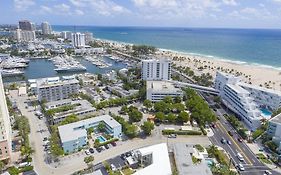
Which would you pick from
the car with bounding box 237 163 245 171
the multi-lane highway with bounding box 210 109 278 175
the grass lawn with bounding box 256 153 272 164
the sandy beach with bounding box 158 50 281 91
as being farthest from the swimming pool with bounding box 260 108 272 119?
the car with bounding box 237 163 245 171

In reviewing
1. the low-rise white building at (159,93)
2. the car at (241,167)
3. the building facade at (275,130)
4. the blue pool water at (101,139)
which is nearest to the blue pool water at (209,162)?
the car at (241,167)

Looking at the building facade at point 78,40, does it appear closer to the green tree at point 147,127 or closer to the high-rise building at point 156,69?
the high-rise building at point 156,69

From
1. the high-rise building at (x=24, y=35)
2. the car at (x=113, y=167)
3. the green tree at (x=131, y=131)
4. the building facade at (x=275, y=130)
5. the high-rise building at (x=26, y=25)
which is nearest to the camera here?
the car at (x=113, y=167)

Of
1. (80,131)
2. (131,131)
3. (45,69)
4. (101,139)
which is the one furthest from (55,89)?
(45,69)

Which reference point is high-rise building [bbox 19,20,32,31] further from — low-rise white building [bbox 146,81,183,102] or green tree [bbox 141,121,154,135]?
green tree [bbox 141,121,154,135]

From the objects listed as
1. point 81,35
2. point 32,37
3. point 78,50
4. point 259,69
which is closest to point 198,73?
point 259,69

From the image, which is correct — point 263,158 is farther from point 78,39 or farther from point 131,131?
point 78,39

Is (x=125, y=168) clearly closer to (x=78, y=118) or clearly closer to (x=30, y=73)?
(x=78, y=118)
